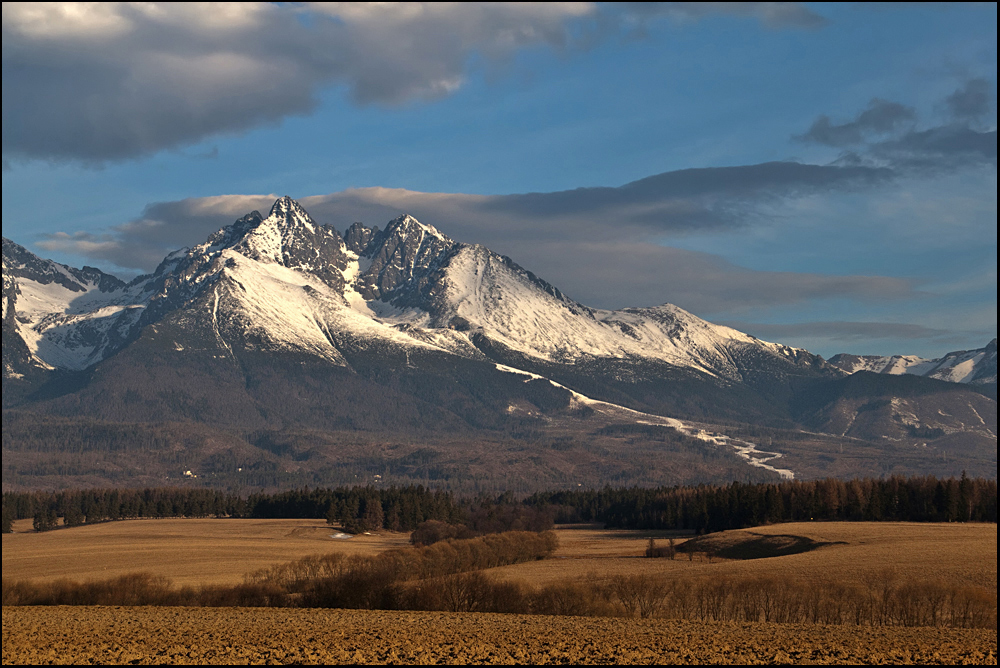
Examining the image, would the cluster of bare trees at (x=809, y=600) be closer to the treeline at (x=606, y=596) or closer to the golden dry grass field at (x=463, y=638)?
the treeline at (x=606, y=596)

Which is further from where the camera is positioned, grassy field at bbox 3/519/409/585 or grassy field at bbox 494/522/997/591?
grassy field at bbox 3/519/409/585

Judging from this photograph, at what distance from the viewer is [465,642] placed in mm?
64562

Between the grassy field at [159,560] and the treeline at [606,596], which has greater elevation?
the treeline at [606,596]

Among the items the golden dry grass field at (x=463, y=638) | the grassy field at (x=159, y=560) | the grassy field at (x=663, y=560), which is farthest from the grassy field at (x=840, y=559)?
the grassy field at (x=159, y=560)

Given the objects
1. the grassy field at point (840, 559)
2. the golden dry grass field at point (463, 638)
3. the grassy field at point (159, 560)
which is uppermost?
the golden dry grass field at point (463, 638)

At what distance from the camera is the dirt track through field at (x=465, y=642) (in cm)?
5925

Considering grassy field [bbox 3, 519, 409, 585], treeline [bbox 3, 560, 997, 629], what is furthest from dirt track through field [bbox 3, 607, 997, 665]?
grassy field [bbox 3, 519, 409, 585]

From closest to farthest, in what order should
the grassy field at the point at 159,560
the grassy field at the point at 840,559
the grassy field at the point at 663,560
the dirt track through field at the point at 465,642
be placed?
the dirt track through field at the point at 465,642, the grassy field at the point at 840,559, the grassy field at the point at 663,560, the grassy field at the point at 159,560

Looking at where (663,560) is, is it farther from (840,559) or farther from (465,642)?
(465,642)

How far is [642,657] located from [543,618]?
72.3ft

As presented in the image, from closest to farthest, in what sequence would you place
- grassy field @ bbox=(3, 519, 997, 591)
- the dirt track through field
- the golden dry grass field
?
the dirt track through field
the golden dry grass field
grassy field @ bbox=(3, 519, 997, 591)

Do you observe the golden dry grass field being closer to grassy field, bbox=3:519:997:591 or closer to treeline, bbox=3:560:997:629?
grassy field, bbox=3:519:997:591

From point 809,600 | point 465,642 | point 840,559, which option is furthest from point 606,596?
point 840,559

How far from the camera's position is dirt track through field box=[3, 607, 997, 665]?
59250 millimetres
